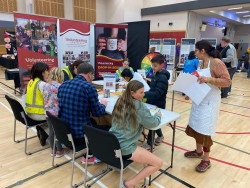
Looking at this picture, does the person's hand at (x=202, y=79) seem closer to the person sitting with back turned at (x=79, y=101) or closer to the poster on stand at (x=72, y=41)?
the person sitting with back turned at (x=79, y=101)

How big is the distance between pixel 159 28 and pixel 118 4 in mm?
2819

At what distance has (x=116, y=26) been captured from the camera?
5.30m

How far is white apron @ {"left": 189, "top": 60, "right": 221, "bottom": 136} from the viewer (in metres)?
2.07

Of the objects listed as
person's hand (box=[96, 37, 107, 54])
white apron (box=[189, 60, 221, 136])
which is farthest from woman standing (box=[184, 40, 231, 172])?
person's hand (box=[96, 37, 107, 54])

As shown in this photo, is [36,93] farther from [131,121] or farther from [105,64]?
[105,64]

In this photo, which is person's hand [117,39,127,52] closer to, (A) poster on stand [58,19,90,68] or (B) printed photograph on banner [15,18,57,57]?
(A) poster on stand [58,19,90,68]

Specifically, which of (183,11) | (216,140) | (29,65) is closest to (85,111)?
(216,140)

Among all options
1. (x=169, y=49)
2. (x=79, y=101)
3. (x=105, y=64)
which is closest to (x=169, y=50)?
(x=169, y=49)

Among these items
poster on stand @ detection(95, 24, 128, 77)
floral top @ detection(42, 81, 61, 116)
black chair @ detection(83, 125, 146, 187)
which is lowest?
black chair @ detection(83, 125, 146, 187)

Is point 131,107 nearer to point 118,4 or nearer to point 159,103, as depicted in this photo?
point 159,103

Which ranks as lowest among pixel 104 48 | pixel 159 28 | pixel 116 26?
pixel 104 48

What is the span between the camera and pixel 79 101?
1877mm

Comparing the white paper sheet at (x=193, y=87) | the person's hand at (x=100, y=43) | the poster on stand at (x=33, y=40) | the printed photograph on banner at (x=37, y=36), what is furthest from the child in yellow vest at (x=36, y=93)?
the person's hand at (x=100, y=43)

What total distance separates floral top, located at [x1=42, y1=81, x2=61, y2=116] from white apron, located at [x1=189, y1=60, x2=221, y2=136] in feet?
5.88
